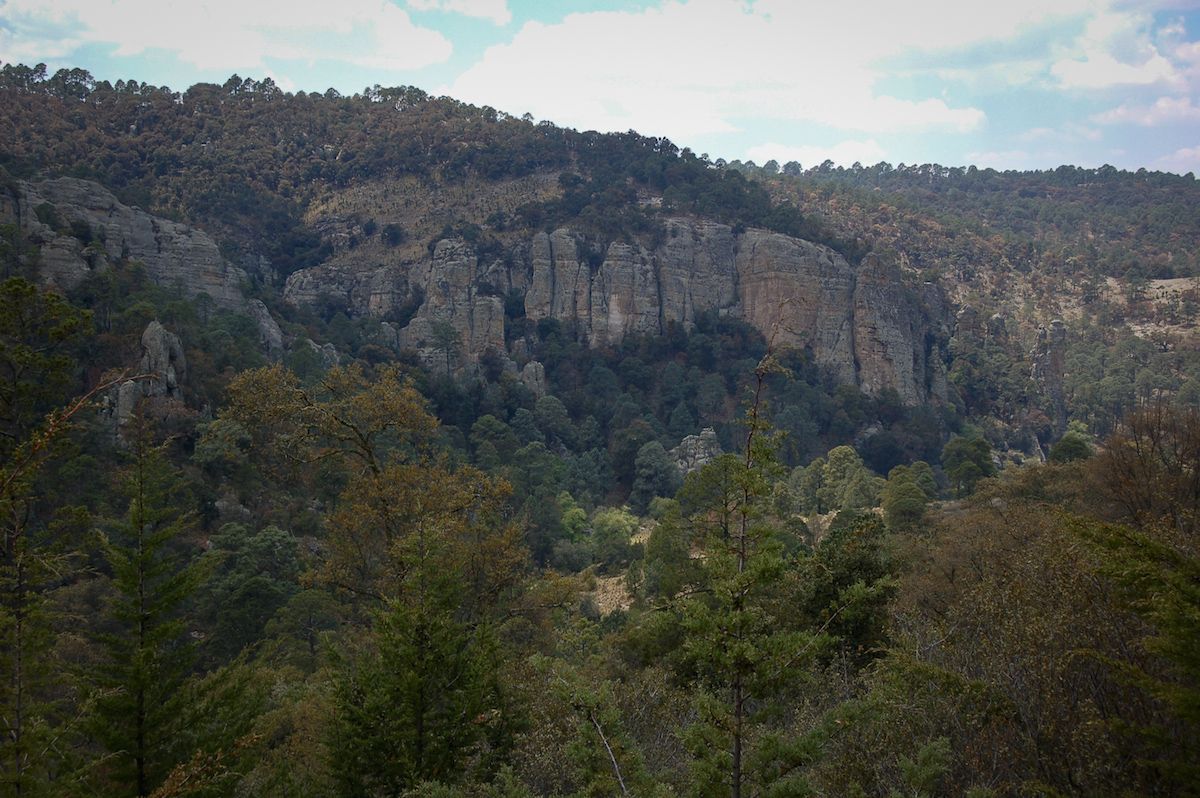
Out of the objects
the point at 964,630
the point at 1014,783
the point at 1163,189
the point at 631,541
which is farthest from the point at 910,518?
the point at 1163,189

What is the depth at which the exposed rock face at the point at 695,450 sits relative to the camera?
54656 millimetres

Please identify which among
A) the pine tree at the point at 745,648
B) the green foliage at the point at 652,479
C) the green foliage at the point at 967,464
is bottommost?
the green foliage at the point at 652,479

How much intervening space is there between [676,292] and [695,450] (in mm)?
20586

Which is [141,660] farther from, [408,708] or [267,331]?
[267,331]

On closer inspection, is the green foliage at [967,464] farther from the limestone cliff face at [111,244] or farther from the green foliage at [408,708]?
the limestone cliff face at [111,244]

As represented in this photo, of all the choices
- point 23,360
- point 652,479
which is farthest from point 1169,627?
point 652,479

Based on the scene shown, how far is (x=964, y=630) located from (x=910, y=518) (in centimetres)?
2356

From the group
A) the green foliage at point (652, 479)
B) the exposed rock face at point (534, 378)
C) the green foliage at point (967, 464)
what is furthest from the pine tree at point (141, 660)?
the exposed rock face at point (534, 378)

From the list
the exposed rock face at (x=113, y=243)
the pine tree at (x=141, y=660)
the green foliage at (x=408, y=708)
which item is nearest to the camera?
the pine tree at (x=141, y=660)

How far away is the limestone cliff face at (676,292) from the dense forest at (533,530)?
2.41 metres

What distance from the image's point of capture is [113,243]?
44406mm

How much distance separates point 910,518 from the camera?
3356cm

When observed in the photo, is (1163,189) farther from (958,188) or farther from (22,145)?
(22,145)

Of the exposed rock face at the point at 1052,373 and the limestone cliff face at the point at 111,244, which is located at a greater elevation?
the limestone cliff face at the point at 111,244
